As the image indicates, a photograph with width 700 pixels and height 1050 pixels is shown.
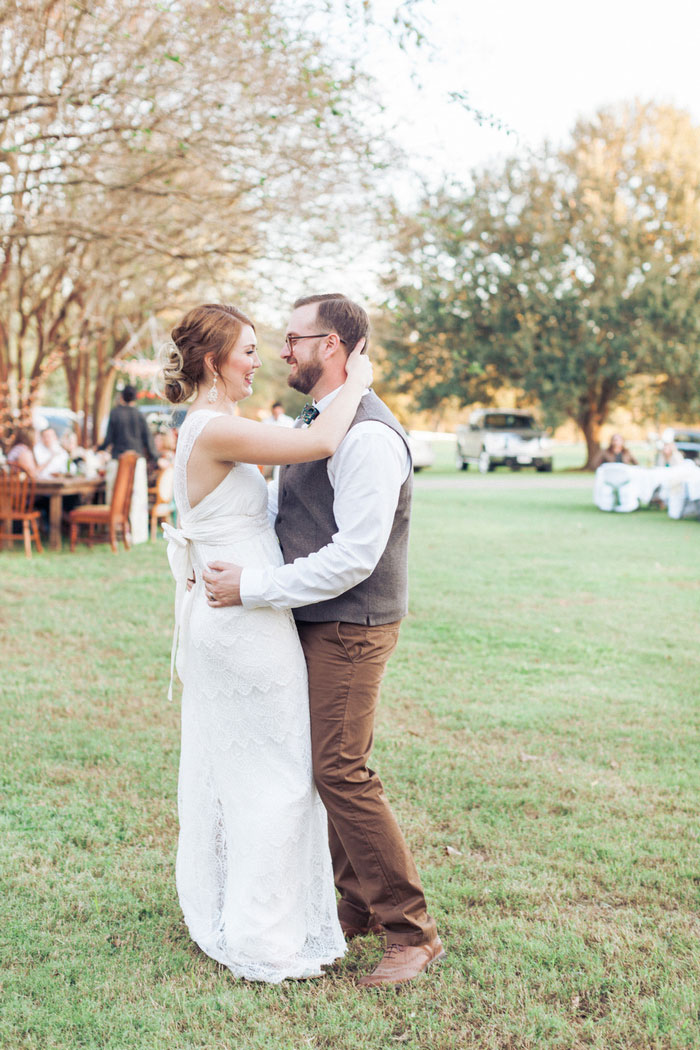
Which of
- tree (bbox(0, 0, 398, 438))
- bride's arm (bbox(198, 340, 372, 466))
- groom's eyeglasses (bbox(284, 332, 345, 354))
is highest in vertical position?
tree (bbox(0, 0, 398, 438))

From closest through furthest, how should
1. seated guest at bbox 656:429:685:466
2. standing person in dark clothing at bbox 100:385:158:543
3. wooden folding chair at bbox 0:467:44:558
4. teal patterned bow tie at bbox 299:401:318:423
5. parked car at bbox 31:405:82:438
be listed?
teal patterned bow tie at bbox 299:401:318:423, wooden folding chair at bbox 0:467:44:558, standing person in dark clothing at bbox 100:385:158:543, seated guest at bbox 656:429:685:466, parked car at bbox 31:405:82:438

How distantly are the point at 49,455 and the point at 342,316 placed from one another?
469 inches

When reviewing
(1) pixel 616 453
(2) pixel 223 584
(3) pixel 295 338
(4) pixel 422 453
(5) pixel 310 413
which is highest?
(3) pixel 295 338

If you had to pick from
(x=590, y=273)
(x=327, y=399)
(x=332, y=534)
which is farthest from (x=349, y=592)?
(x=590, y=273)

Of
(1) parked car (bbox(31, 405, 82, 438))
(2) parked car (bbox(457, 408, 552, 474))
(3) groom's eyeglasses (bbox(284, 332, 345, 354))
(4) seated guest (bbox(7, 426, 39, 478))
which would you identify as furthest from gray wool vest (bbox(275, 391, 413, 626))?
(2) parked car (bbox(457, 408, 552, 474))

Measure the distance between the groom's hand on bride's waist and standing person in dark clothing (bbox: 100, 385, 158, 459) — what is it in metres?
10.9

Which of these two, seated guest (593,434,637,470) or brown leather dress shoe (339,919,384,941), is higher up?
seated guest (593,434,637,470)

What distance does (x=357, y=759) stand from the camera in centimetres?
303

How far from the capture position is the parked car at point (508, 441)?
107ft

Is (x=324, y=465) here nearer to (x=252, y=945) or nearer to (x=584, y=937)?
(x=252, y=945)

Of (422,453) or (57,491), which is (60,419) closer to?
(422,453)

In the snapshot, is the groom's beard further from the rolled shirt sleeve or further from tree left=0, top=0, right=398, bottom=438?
tree left=0, top=0, right=398, bottom=438

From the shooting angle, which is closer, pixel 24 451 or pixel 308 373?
pixel 308 373

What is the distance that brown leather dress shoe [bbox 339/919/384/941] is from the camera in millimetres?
3415
